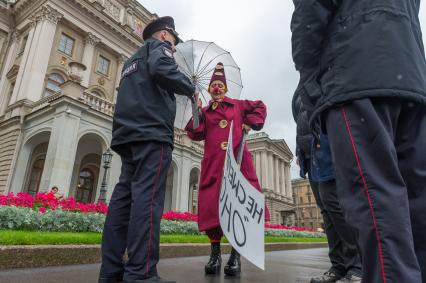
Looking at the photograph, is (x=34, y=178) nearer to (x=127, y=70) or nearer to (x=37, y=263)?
(x=37, y=263)

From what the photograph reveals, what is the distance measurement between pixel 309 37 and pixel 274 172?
54.0 metres

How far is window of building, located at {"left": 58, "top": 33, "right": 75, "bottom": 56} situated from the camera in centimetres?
2161

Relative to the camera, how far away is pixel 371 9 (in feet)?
4.78

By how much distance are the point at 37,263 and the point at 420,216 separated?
3917 mm

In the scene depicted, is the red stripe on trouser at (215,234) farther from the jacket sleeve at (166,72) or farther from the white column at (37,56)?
the white column at (37,56)

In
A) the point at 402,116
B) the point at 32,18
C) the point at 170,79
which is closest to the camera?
the point at 402,116

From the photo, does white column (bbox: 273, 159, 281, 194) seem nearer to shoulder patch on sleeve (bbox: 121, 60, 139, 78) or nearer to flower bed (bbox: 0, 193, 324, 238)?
flower bed (bbox: 0, 193, 324, 238)

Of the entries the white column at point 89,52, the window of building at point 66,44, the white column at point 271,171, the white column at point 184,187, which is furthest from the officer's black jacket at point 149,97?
the white column at point 271,171

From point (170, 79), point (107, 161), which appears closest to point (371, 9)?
point (170, 79)

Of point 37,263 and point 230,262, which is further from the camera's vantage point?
point 37,263

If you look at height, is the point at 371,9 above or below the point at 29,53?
below

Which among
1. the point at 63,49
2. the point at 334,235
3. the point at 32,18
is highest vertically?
the point at 32,18

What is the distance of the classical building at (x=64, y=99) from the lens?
1420 cm

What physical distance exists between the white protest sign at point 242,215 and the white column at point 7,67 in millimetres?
23958
